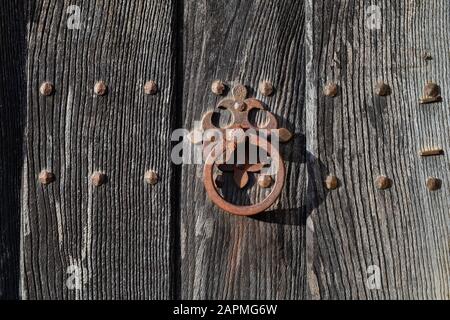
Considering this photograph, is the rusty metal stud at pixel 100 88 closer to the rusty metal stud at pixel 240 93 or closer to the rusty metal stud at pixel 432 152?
the rusty metal stud at pixel 240 93

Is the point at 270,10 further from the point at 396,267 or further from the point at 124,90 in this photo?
the point at 396,267

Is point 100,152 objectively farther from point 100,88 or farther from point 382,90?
point 382,90

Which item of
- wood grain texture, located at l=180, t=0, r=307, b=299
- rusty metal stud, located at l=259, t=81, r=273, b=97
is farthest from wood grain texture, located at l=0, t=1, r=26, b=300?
rusty metal stud, located at l=259, t=81, r=273, b=97

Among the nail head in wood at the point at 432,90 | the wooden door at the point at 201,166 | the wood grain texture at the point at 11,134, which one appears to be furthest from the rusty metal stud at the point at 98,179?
the nail head in wood at the point at 432,90

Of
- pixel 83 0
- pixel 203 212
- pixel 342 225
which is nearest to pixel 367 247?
pixel 342 225

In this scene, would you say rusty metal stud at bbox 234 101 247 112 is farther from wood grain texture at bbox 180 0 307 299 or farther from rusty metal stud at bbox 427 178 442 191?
rusty metal stud at bbox 427 178 442 191

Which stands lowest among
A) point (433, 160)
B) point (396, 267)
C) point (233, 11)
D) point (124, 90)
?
point (396, 267)
